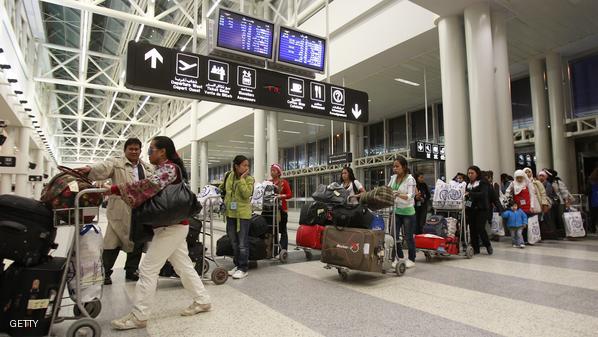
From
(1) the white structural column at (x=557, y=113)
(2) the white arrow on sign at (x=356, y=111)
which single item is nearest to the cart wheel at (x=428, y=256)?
(2) the white arrow on sign at (x=356, y=111)

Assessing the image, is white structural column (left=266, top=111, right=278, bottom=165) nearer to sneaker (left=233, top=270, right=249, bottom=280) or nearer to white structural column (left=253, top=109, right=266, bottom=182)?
white structural column (left=253, top=109, right=266, bottom=182)

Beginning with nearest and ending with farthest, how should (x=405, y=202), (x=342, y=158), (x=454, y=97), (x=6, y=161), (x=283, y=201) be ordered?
(x=405, y=202), (x=283, y=201), (x=454, y=97), (x=6, y=161), (x=342, y=158)

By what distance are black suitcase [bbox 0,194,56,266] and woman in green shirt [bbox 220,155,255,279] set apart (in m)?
2.37

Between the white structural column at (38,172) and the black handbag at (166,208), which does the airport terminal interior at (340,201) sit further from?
the white structural column at (38,172)

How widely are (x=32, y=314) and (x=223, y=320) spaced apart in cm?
133

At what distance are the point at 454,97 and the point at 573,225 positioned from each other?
3.79 meters

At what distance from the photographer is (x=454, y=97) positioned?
802 cm

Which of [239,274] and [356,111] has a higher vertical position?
[356,111]

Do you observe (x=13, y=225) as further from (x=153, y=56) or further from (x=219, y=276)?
(x=153, y=56)

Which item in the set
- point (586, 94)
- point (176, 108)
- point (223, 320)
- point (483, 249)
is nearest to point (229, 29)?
point (223, 320)

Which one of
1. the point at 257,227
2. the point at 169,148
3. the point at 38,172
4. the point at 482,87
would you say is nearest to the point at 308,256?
the point at 257,227

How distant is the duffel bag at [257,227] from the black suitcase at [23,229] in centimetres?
306

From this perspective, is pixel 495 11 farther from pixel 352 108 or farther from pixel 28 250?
pixel 28 250

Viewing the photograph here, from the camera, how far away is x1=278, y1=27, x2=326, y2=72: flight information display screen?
8.13 meters
